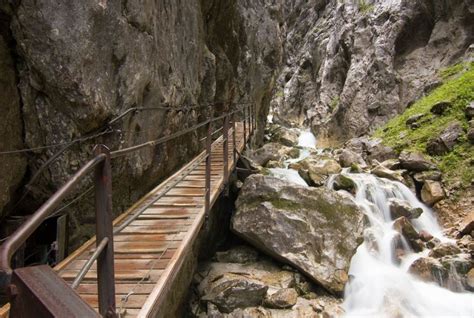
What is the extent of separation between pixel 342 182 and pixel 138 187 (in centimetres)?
686

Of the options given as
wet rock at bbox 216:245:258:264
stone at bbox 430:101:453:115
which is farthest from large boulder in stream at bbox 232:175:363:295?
stone at bbox 430:101:453:115

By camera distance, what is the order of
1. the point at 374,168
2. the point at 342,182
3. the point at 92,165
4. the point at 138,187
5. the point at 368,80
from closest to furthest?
the point at 92,165 → the point at 138,187 → the point at 342,182 → the point at 374,168 → the point at 368,80

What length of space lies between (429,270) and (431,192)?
3622 millimetres

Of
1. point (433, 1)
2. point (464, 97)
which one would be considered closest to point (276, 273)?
point (464, 97)

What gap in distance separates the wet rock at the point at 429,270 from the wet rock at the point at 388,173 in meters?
4.04

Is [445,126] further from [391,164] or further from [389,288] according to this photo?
[389,288]

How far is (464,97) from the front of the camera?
541 inches

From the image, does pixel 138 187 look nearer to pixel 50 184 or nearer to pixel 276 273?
pixel 50 184

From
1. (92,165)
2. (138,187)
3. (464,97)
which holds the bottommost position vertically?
(138,187)

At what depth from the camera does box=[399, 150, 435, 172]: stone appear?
11.9 m

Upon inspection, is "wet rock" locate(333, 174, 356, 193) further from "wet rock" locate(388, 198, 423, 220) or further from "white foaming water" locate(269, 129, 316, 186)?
"wet rock" locate(388, 198, 423, 220)

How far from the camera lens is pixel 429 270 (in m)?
7.83

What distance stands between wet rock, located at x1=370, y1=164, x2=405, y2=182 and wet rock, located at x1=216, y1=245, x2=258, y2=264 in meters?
5.84

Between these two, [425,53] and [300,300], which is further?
[425,53]
